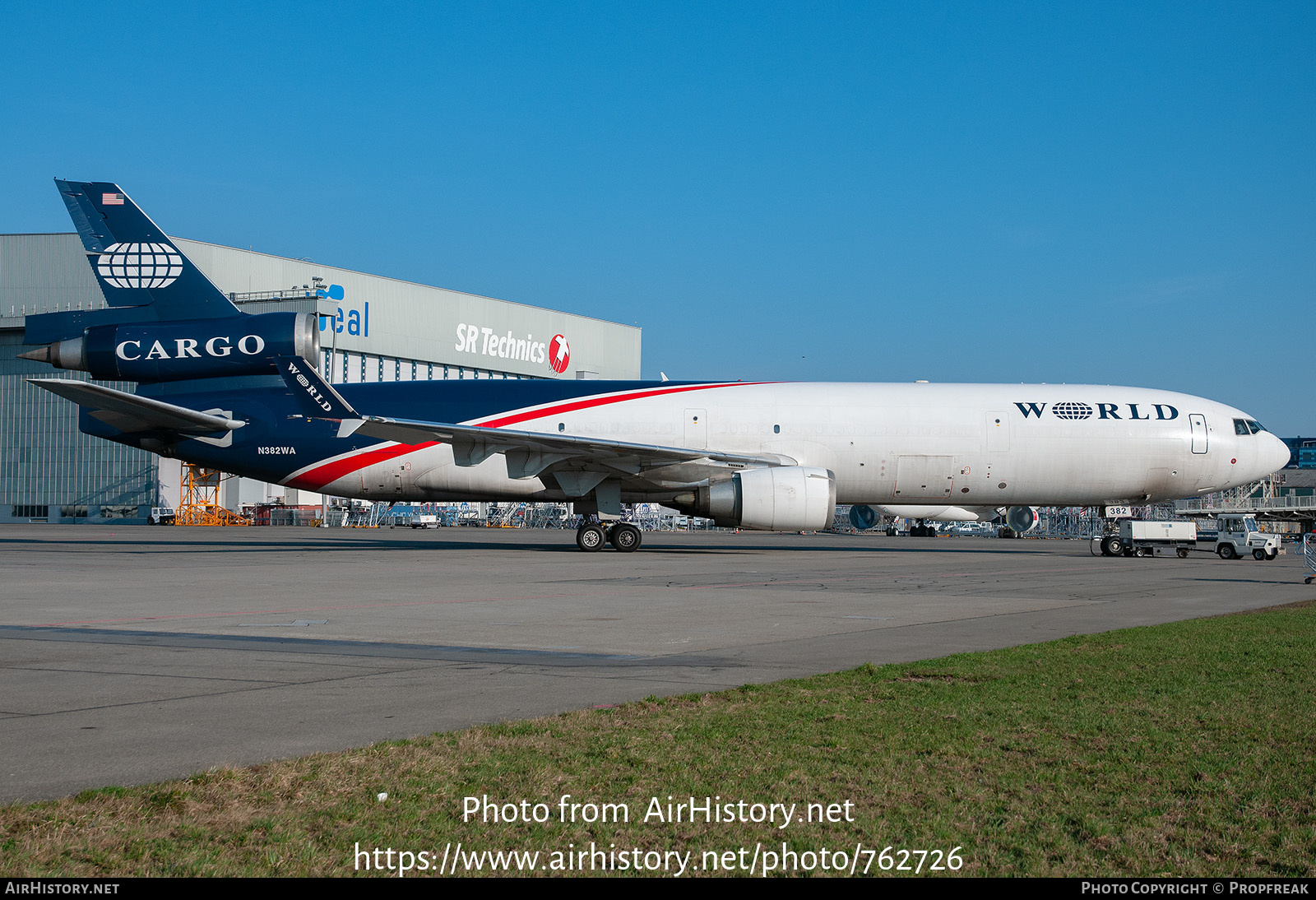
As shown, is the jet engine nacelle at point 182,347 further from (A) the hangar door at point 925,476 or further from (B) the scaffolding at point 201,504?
(B) the scaffolding at point 201,504

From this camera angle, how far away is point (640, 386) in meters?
29.1

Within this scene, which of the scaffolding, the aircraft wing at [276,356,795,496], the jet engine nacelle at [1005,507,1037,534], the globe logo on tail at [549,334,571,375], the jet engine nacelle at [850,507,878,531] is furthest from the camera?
the globe logo on tail at [549,334,571,375]

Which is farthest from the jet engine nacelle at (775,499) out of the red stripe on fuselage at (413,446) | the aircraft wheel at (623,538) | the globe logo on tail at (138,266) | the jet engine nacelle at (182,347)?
the globe logo on tail at (138,266)

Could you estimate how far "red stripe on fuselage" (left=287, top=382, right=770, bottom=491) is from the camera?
27734 millimetres

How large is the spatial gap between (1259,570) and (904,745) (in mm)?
22870

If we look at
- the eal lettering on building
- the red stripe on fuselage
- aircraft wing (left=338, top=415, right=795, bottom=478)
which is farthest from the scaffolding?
aircraft wing (left=338, top=415, right=795, bottom=478)

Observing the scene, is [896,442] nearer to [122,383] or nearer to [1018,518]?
[1018,518]

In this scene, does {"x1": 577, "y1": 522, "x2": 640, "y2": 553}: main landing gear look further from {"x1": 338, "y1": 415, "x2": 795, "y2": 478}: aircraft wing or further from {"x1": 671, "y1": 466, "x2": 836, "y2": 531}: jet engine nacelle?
{"x1": 671, "y1": 466, "x2": 836, "y2": 531}: jet engine nacelle

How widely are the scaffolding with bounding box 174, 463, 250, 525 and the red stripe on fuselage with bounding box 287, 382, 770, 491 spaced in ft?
157

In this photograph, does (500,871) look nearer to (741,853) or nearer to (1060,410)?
(741,853)

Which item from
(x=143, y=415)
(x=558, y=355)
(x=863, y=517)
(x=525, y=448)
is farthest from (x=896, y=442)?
(x=558, y=355)

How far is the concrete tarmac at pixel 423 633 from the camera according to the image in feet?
19.0

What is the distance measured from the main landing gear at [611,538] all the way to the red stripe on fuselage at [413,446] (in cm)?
330

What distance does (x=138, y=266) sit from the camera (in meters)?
28.2
